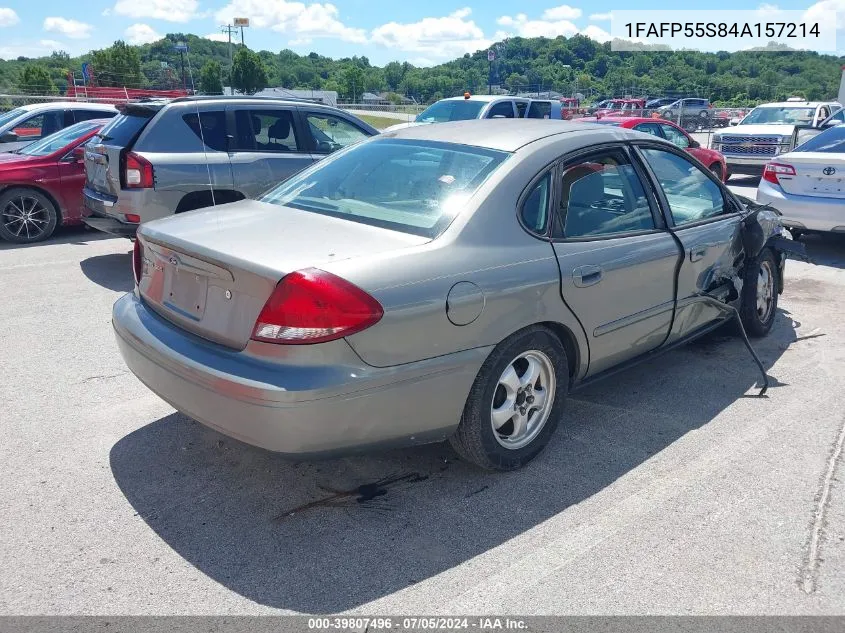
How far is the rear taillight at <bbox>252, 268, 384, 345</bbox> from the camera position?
2824 mm

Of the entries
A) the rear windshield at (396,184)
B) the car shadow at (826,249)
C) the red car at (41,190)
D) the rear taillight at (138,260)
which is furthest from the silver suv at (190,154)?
the car shadow at (826,249)

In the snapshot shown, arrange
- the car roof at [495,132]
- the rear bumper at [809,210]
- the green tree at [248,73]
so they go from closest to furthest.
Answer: the car roof at [495,132] < the rear bumper at [809,210] < the green tree at [248,73]

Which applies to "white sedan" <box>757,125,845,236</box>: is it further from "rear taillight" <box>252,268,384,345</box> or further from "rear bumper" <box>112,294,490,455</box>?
"rear taillight" <box>252,268,384,345</box>

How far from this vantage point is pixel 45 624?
2.56 m

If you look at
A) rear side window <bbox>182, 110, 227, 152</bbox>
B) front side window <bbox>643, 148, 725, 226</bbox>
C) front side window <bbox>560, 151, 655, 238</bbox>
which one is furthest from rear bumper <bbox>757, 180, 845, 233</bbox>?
rear side window <bbox>182, 110, 227, 152</bbox>

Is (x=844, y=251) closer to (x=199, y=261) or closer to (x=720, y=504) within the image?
(x=720, y=504)

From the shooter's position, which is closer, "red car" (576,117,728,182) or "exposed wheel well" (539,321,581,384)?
"exposed wheel well" (539,321,581,384)

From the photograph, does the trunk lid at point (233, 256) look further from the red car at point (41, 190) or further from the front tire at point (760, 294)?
the red car at point (41, 190)

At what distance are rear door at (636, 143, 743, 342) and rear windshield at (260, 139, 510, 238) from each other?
4.18ft

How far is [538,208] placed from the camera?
3.63m

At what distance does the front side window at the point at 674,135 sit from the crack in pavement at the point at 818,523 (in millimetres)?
10406

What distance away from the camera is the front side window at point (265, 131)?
7.78m

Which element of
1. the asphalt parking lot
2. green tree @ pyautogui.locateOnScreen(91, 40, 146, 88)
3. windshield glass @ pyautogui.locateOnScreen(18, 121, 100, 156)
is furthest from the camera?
green tree @ pyautogui.locateOnScreen(91, 40, 146, 88)

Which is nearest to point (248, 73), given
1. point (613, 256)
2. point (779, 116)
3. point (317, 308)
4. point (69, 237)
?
point (779, 116)
